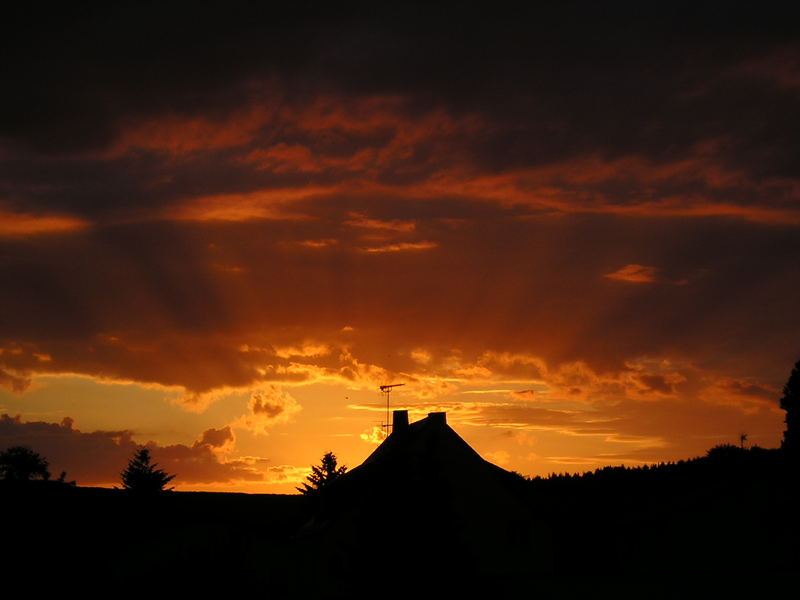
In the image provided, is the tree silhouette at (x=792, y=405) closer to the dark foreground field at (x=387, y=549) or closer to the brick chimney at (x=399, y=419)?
the dark foreground field at (x=387, y=549)

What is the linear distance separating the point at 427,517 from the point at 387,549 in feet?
7.20

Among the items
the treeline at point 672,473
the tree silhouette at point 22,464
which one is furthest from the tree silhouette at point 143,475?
the treeline at point 672,473

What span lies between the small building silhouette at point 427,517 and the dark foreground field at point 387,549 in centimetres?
10

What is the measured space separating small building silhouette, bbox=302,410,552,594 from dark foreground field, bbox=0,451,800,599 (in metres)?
0.10

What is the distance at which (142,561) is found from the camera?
117ft

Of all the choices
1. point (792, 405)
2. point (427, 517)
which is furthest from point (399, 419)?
point (792, 405)

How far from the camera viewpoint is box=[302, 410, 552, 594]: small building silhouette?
37.8 metres

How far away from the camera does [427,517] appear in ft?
125

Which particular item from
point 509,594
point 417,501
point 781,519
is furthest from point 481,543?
point 781,519

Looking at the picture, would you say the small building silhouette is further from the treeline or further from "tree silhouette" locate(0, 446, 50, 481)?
"tree silhouette" locate(0, 446, 50, 481)

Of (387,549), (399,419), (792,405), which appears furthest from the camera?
(792,405)

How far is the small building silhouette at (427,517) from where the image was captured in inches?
1490

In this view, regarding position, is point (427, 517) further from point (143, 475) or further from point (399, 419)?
point (143, 475)

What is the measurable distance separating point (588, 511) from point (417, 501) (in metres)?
28.3
